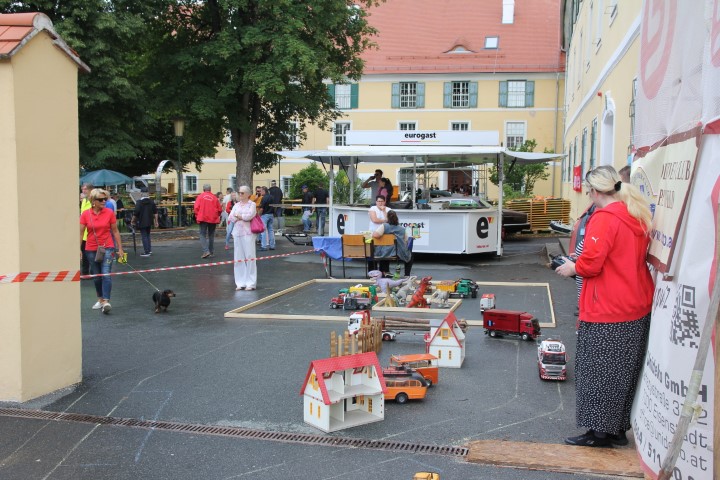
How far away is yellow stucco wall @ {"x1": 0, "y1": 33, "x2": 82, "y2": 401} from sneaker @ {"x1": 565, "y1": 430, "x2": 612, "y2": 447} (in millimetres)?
4483

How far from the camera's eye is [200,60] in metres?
28.4

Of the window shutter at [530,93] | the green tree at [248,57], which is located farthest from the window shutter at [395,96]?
the green tree at [248,57]

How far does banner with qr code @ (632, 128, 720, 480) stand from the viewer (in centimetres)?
369

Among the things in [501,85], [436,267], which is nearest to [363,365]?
[436,267]

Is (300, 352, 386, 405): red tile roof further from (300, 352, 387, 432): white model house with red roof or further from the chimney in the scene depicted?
the chimney

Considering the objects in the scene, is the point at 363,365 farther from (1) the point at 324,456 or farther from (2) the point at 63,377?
(2) the point at 63,377

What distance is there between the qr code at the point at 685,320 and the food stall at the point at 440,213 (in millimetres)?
13862

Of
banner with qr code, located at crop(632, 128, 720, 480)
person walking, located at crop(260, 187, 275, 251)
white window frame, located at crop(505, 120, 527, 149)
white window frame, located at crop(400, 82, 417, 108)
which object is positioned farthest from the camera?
white window frame, located at crop(400, 82, 417, 108)

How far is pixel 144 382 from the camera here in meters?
7.12

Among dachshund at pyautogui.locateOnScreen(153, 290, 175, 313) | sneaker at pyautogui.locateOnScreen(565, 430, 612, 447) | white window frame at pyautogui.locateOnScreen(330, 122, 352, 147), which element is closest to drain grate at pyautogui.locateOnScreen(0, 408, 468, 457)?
sneaker at pyautogui.locateOnScreen(565, 430, 612, 447)

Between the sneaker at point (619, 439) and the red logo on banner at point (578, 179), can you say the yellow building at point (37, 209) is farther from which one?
the red logo on banner at point (578, 179)

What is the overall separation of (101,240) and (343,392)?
643cm

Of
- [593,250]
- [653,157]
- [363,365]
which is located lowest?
[363,365]

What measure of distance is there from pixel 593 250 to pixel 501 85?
48223 mm
